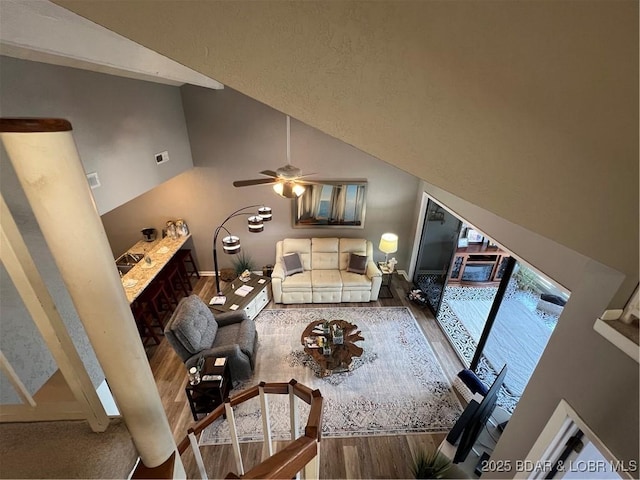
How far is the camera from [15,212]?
1.37 metres

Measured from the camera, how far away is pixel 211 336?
362 centimetres

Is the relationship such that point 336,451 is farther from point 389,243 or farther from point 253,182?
point 389,243

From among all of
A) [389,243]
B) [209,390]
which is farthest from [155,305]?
[389,243]

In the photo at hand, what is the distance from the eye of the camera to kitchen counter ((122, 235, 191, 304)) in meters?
3.75

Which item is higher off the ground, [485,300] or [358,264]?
[358,264]

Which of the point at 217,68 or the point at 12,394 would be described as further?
the point at 12,394

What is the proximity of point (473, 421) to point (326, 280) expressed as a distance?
119 inches

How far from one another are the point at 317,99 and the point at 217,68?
321 millimetres

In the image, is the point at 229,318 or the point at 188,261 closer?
the point at 229,318

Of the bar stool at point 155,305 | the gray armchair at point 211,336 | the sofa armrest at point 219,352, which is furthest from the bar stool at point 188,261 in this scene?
the sofa armrest at point 219,352

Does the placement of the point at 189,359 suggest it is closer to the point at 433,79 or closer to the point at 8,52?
the point at 8,52

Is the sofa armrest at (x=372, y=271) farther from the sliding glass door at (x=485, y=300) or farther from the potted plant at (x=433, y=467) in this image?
the potted plant at (x=433, y=467)

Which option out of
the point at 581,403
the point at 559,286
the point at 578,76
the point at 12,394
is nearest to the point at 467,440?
the point at 581,403

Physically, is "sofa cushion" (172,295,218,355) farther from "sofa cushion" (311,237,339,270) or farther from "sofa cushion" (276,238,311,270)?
"sofa cushion" (311,237,339,270)
